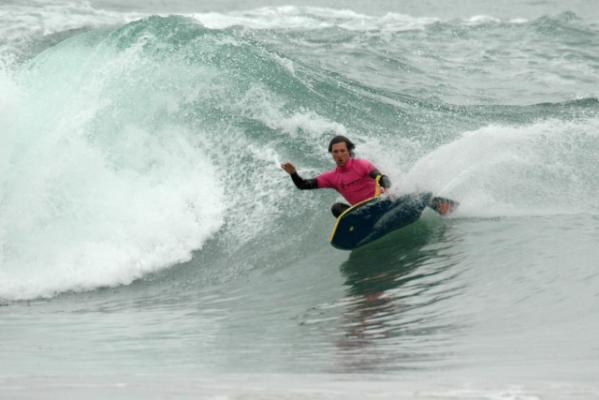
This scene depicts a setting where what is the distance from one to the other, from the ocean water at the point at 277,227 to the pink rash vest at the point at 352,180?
0.73 m

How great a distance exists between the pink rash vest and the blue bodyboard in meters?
0.24

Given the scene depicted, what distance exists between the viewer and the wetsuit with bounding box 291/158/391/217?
11.5 m

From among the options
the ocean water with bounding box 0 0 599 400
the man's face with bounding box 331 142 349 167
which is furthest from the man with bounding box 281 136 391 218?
the ocean water with bounding box 0 0 599 400

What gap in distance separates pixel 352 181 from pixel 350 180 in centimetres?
3

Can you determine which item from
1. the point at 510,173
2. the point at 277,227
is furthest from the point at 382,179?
the point at 510,173

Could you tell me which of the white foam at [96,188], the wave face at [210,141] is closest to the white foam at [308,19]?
the wave face at [210,141]

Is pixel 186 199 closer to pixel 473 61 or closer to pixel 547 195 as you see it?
pixel 547 195

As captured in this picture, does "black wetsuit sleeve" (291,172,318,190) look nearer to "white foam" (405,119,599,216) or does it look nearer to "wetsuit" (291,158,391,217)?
"wetsuit" (291,158,391,217)

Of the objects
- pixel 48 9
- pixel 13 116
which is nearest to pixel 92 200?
pixel 13 116

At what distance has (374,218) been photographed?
11.7 metres

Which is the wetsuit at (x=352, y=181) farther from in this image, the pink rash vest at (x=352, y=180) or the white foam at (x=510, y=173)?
the white foam at (x=510, y=173)

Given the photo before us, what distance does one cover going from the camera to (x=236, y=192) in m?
14.0

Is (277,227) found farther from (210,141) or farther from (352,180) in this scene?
(210,141)

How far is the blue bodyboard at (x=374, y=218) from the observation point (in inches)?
452
